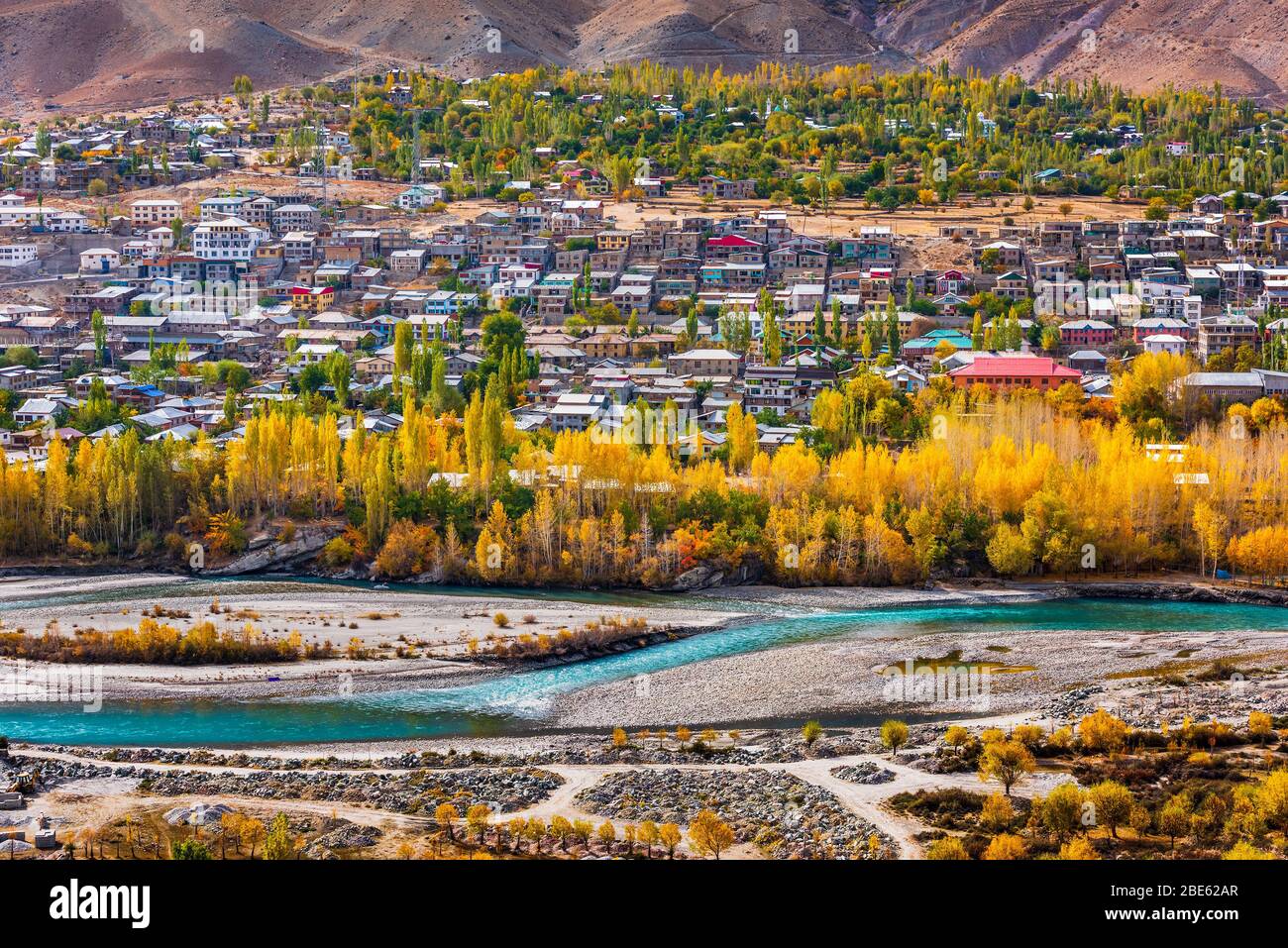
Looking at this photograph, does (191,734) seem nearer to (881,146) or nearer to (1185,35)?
(881,146)

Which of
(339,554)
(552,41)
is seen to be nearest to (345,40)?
(552,41)

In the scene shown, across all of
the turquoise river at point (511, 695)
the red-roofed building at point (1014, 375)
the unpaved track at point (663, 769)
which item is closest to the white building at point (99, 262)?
the turquoise river at point (511, 695)

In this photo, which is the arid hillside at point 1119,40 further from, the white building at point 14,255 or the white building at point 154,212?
the white building at point 14,255

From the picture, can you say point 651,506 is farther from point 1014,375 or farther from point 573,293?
point 573,293

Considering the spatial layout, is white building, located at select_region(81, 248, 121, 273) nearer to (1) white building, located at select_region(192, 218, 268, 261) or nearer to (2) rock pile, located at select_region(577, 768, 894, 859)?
(1) white building, located at select_region(192, 218, 268, 261)

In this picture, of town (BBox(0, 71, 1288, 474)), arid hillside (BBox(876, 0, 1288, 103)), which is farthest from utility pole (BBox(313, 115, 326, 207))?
arid hillside (BBox(876, 0, 1288, 103))

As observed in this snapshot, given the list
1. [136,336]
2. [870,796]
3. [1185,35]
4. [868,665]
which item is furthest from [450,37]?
[870,796]
